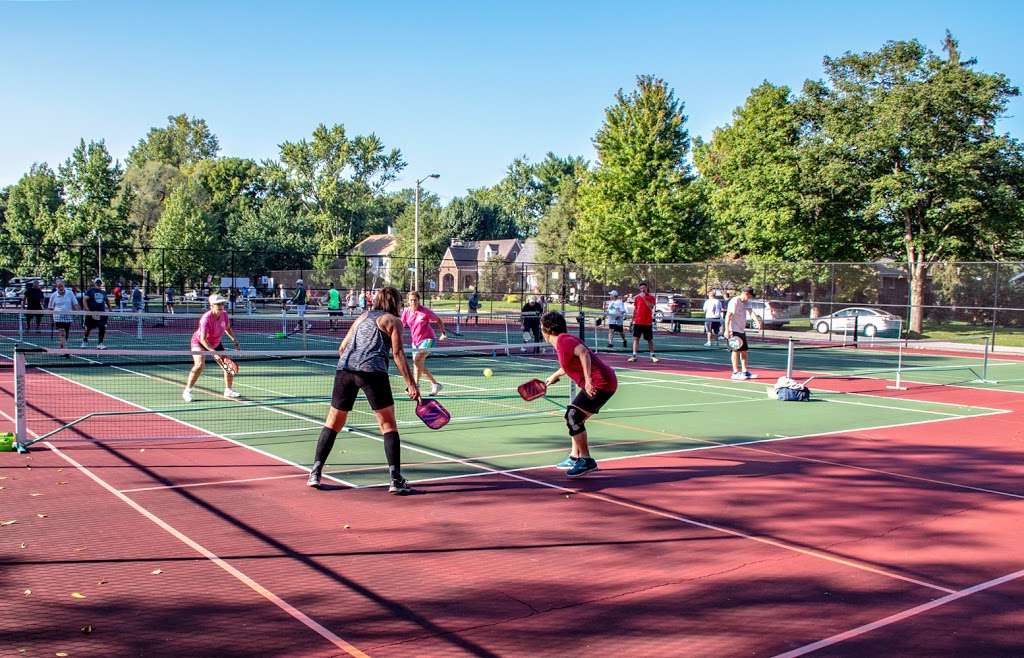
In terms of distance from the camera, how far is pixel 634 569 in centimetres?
598

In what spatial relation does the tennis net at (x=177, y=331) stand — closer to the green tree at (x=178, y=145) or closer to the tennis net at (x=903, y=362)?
the tennis net at (x=903, y=362)

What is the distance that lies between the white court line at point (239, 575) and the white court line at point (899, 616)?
2344 mm

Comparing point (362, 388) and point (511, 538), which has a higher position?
point (362, 388)

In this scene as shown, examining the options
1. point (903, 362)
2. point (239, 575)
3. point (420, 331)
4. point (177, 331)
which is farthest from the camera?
point (177, 331)

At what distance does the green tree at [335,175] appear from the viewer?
318ft

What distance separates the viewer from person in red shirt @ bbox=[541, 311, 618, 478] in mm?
8414

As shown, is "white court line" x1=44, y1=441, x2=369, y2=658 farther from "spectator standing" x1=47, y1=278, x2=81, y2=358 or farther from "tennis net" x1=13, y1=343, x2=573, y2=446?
"spectator standing" x1=47, y1=278, x2=81, y2=358

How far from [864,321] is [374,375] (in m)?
33.3

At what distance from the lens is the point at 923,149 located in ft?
124

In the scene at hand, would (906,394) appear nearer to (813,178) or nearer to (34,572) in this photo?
(34,572)

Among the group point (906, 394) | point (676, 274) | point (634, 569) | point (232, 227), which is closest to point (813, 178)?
point (676, 274)

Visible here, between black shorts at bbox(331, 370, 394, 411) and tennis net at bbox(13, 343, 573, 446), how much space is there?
→ 262cm

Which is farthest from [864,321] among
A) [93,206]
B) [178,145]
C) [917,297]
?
[178,145]

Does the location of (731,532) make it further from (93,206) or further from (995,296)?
(93,206)
